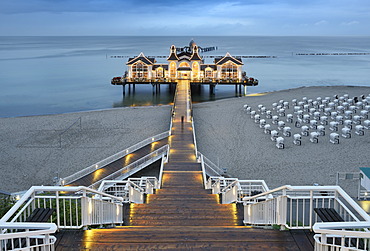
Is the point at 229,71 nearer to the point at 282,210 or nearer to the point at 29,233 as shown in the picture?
the point at 282,210

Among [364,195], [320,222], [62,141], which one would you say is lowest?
[364,195]

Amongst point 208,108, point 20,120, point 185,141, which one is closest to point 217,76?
point 208,108

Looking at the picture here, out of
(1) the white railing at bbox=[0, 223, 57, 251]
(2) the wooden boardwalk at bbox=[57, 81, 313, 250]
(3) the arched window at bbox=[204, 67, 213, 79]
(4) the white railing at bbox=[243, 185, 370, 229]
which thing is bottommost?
(2) the wooden boardwalk at bbox=[57, 81, 313, 250]

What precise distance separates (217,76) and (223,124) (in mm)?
19688

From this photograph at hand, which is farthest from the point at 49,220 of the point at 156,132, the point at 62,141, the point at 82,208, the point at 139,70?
the point at 139,70

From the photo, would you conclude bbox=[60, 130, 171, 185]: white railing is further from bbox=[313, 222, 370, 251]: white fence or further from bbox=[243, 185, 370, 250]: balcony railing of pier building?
bbox=[313, 222, 370, 251]: white fence

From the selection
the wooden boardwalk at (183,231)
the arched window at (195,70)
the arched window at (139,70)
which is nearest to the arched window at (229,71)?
the arched window at (195,70)

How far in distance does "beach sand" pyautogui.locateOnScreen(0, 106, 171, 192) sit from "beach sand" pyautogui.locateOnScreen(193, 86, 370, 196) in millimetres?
4410

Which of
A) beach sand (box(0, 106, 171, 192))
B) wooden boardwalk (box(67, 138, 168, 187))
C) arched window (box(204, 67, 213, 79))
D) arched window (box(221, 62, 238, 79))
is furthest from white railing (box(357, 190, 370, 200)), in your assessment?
arched window (box(204, 67, 213, 79))

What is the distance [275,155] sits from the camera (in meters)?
19.0

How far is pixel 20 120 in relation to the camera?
29828 millimetres

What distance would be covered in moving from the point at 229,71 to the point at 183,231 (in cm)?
4086

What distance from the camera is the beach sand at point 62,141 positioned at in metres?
17.4

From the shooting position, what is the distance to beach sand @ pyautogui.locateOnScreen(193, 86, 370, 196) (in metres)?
16.1
